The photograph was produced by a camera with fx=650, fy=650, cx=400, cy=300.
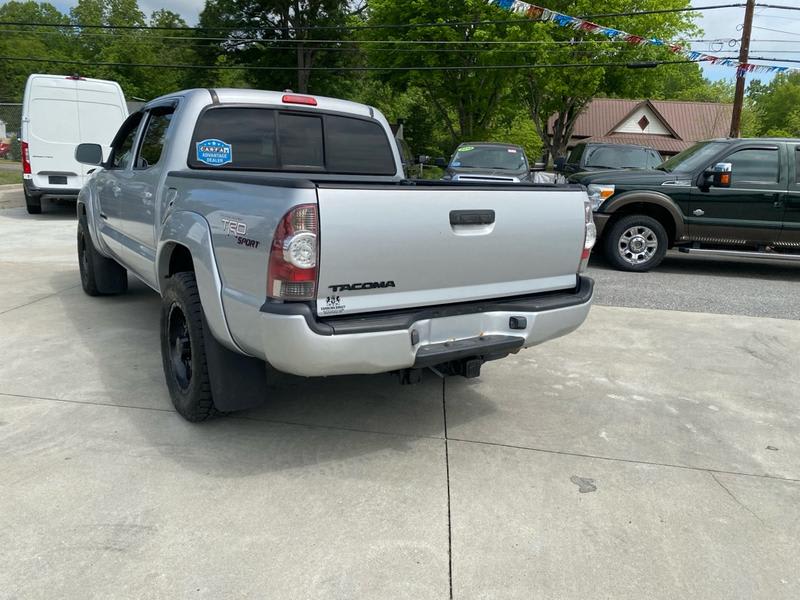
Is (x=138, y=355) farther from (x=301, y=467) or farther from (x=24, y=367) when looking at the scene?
(x=301, y=467)

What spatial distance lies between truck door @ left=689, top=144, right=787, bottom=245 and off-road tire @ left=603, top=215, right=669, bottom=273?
449 millimetres

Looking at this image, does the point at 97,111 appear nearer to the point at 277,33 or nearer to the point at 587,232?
the point at 587,232

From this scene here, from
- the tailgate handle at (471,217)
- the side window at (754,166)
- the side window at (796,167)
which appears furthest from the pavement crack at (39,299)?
the side window at (796,167)

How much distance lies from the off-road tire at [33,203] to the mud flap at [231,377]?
1156cm

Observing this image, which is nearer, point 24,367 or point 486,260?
point 486,260

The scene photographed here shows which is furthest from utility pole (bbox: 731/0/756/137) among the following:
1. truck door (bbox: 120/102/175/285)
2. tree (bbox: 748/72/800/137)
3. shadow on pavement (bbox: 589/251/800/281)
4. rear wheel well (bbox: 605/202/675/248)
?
tree (bbox: 748/72/800/137)

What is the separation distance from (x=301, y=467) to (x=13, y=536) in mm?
1274

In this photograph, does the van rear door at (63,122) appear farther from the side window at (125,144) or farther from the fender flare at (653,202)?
the fender flare at (653,202)

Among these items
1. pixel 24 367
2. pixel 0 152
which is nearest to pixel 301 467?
pixel 24 367

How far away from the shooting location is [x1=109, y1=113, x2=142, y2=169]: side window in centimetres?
533

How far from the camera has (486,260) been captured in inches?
133

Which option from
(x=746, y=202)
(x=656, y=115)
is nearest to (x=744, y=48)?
(x=746, y=202)

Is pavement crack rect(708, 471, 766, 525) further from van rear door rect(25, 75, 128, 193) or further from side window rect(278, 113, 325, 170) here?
van rear door rect(25, 75, 128, 193)

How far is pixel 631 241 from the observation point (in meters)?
9.19
